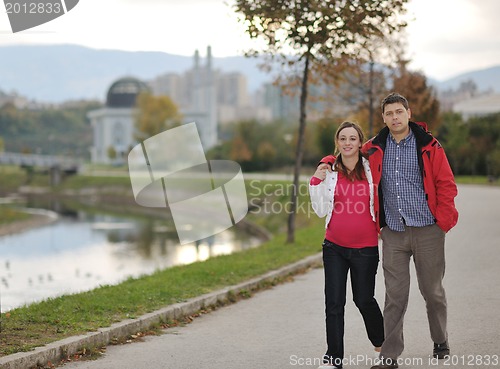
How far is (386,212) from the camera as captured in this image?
6.48 m

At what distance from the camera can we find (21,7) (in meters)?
12.2

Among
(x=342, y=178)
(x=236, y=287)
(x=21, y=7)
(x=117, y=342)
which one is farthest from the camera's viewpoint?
(x=21, y=7)

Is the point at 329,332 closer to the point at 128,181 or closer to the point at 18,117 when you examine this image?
the point at 128,181

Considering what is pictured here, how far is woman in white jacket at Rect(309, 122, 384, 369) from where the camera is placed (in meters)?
6.38

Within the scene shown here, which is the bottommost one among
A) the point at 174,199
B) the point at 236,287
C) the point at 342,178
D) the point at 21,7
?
the point at 174,199

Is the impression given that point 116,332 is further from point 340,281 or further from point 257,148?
point 257,148

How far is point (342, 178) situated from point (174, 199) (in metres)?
60.5

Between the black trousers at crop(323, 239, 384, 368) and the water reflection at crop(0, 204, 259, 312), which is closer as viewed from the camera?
the black trousers at crop(323, 239, 384, 368)

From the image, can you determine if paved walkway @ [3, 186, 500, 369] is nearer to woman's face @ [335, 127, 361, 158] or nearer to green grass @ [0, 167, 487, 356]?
green grass @ [0, 167, 487, 356]

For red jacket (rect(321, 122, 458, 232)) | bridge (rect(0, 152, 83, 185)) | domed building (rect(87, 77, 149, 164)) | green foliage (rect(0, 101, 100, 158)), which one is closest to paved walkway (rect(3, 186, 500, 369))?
red jacket (rect(321, 122, 458, 232))

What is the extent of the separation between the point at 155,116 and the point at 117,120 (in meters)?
45.7

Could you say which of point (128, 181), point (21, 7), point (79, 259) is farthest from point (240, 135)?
point (21, 7)

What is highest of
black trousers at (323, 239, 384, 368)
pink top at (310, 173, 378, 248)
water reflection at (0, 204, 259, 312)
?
pink top at (310, 173, 378, 248)

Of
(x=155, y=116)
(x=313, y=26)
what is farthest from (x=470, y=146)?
(x=313, y=26)
